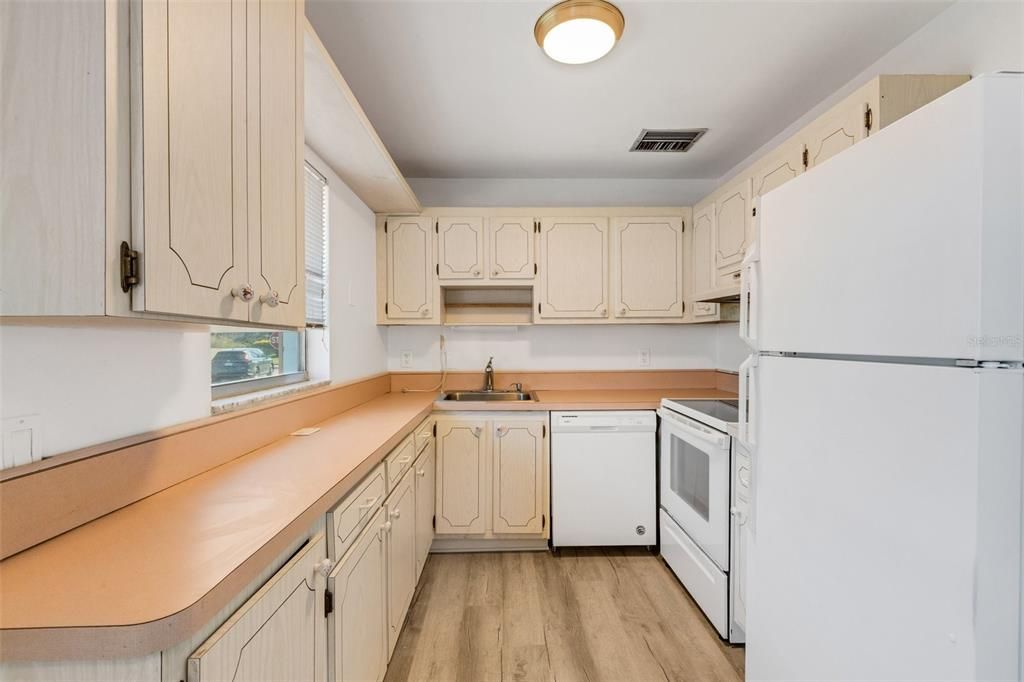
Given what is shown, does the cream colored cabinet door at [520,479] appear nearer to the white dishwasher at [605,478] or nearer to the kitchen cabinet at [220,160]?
the white dishwasher at [605,478]

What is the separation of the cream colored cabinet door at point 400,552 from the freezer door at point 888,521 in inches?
49.4

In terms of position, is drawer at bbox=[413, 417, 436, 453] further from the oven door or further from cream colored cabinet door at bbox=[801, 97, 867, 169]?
cream colored cabinet door at bbox=[801, 97, 867, 169]

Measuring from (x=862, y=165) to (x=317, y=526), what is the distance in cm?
152

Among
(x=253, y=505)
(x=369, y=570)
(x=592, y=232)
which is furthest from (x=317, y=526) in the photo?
(x=592, y=232)

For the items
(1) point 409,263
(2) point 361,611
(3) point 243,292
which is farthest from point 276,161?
(1) point 409,263

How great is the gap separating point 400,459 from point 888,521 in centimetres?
152

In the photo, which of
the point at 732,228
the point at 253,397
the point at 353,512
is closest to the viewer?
the point at 353,512

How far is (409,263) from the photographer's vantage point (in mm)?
2775

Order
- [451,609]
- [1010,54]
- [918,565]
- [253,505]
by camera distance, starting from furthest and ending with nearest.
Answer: [451,609]
[1010,54]
[253,505]
[918,565]

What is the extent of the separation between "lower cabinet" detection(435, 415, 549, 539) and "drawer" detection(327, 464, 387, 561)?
104 cm

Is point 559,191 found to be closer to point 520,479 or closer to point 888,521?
point 520,479

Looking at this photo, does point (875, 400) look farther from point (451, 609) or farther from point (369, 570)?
point (451, 609)

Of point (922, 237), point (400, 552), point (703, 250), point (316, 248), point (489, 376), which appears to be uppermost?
point (703, 250)

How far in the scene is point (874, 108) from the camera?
1389mm
